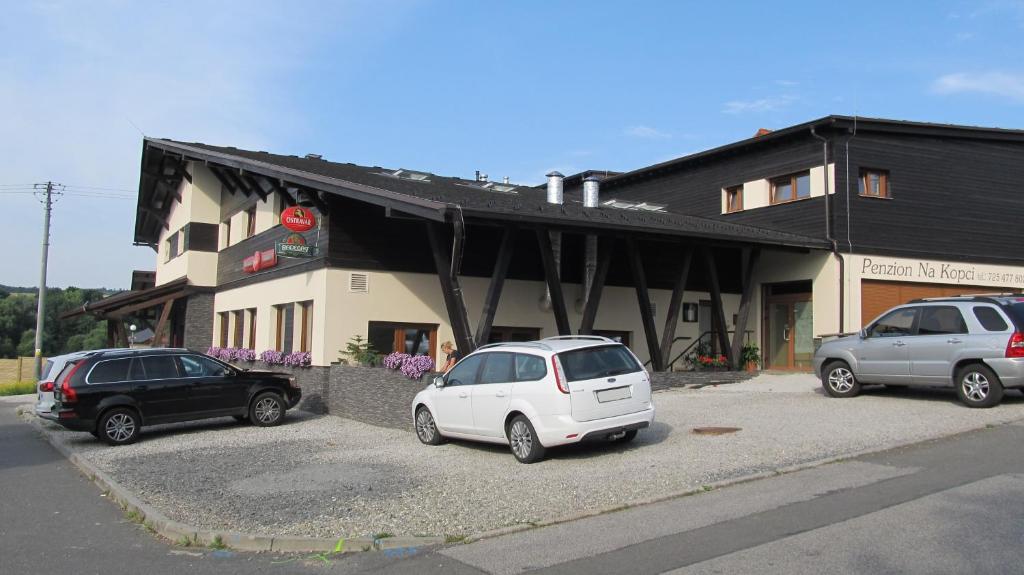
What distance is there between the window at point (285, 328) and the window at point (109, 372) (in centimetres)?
526

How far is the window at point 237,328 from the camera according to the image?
82.7 ft

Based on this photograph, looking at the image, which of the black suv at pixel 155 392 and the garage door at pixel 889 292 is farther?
the garage door at pixel 889 292

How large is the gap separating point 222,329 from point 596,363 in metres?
19.9

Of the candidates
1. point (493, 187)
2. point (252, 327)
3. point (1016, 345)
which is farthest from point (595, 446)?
point (252, 327)

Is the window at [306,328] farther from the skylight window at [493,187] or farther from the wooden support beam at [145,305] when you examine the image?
the wooden support beam at [145,305]

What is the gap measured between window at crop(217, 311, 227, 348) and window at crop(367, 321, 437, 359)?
10203 millimetres

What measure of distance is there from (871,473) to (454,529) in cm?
458

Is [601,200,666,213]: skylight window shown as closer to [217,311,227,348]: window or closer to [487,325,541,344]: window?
[487,325,541,344]: window

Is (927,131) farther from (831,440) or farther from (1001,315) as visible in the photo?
(831,440)

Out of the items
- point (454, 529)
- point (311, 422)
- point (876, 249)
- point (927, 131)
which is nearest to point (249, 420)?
point (311, 422)

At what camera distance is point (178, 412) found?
15.6 metres

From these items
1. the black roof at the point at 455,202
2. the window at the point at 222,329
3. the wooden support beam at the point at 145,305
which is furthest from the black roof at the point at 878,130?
the wooden support beam at the point at 145,305

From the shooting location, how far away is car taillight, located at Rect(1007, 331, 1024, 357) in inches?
480

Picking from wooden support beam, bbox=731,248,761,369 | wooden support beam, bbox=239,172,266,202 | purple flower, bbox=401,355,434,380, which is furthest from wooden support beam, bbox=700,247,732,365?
wooden support beam, bbox=239,172,266,202
